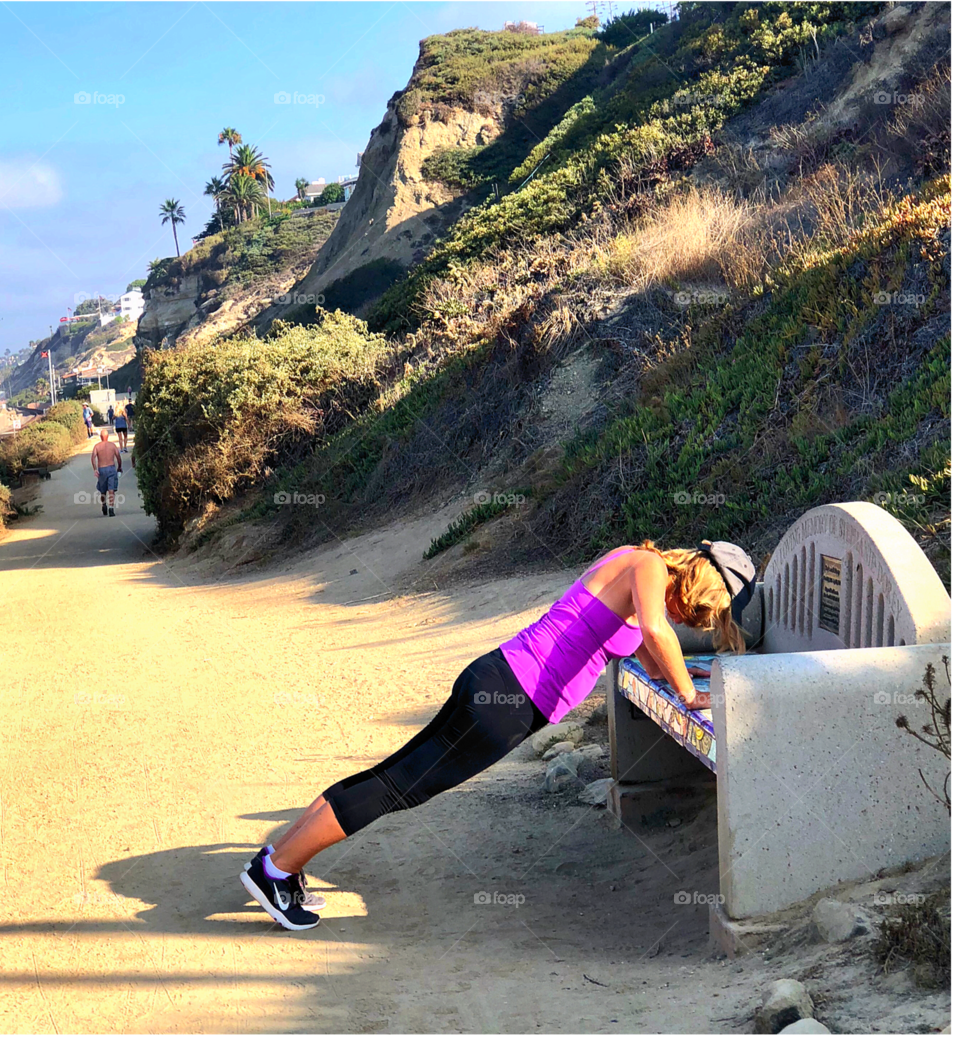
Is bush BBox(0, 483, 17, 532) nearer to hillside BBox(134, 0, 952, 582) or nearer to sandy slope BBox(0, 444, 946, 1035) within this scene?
hillside BBox(134, 0, 952, 582)

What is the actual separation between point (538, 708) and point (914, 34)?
2068cm

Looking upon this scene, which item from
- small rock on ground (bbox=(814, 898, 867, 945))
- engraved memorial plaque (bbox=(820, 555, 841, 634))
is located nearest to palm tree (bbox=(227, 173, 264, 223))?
engraved memorial plaque (bbox=(820, 555, 841, 634))

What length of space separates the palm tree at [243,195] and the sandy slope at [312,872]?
85.7 m

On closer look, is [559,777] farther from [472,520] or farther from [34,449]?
[34,449]

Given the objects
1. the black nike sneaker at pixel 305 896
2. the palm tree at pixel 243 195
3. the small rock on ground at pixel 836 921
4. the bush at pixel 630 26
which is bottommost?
the black nike sneaker at pixel 305 896

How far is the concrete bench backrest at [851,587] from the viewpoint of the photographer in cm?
348

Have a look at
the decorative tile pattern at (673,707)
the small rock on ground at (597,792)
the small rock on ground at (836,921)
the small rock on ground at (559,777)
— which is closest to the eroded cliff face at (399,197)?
the small rock on ground at (559,777)

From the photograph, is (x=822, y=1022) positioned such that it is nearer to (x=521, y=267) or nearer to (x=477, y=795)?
(x=477, y=795)

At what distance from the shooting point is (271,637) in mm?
10406

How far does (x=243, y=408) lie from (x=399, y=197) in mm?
19032

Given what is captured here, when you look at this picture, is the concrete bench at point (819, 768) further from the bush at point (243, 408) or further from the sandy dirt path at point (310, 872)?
the bush at point (243, 408)

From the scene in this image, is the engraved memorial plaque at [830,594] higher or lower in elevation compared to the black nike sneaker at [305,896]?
higher

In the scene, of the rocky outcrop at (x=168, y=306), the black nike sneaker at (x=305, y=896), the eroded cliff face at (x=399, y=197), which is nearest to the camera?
the black nike sneaker at (x=305, y=896)

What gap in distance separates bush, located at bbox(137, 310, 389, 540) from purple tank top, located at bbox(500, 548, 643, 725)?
1606 cm
